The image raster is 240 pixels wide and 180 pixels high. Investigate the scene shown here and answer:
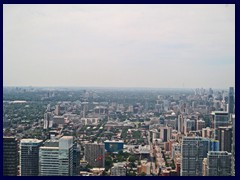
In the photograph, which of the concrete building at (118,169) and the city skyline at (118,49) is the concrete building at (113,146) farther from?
the city skyline at (118,49)

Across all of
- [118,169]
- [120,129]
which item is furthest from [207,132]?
[118,169]

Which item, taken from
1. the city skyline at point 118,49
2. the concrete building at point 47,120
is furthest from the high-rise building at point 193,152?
the concrete building at point 47,120

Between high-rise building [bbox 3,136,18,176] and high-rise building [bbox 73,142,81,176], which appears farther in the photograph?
high-rise building [bbox 73,142,81,176]

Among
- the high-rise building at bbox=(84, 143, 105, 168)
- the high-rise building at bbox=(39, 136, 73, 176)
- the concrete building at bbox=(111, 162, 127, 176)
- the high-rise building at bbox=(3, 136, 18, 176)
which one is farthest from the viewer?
the high-rise building at bbox=(84, 143, 105, 168)

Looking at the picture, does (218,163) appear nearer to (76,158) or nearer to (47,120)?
(76,158)

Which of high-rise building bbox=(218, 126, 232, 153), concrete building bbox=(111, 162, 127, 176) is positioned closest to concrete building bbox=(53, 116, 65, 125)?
concrete building bbox=(111, 162, 127, 176)

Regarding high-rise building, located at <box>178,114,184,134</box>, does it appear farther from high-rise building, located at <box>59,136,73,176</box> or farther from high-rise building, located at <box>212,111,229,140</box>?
high-rise building, located at <box>59,136,73,176</box>
